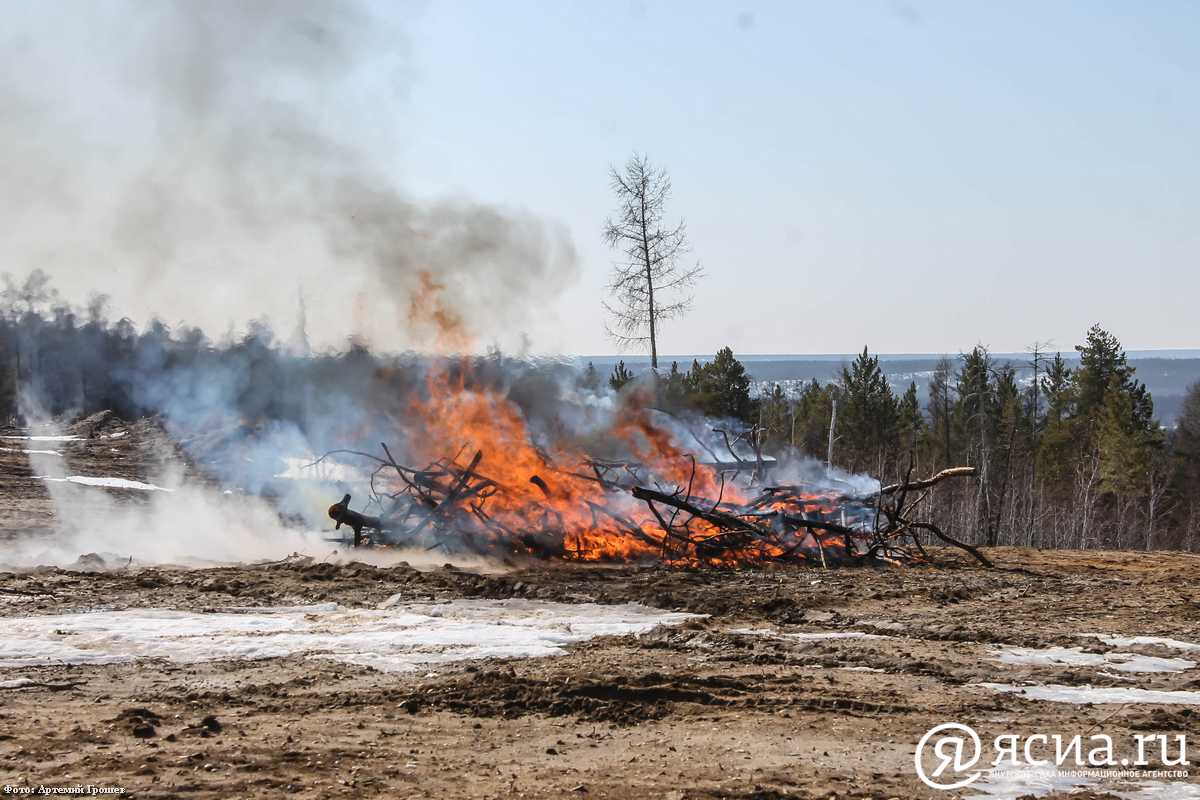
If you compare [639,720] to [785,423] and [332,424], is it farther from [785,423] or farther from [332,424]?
[785,423]

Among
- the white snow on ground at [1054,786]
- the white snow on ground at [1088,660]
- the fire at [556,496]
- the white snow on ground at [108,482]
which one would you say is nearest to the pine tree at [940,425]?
the fire at [556,496]

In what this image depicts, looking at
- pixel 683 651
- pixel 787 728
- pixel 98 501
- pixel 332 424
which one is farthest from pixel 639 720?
pixel 98 501

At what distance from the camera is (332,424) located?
21812mm

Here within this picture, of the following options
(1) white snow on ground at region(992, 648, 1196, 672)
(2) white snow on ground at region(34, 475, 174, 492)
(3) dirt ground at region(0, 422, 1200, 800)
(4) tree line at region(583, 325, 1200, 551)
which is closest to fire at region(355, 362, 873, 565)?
(3) dirt ground at region(0, 422, 1200, 800)

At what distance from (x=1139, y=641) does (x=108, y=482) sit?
2374cm

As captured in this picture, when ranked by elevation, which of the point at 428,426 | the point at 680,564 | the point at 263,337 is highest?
the point at 263,337

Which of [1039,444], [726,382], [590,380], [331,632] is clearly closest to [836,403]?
[1039,444]

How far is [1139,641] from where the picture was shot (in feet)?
35.3

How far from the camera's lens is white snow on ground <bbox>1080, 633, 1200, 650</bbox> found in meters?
10.5

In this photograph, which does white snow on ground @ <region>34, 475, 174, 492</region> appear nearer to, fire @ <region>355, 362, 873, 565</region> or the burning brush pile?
the burning brush pile

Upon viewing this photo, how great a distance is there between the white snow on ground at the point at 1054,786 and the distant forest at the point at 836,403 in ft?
46.1

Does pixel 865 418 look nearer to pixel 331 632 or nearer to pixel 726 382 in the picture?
pixel 726 382

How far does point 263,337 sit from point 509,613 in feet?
48.6

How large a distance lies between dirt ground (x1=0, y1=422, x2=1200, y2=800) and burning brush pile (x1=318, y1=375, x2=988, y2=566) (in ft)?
9.28
